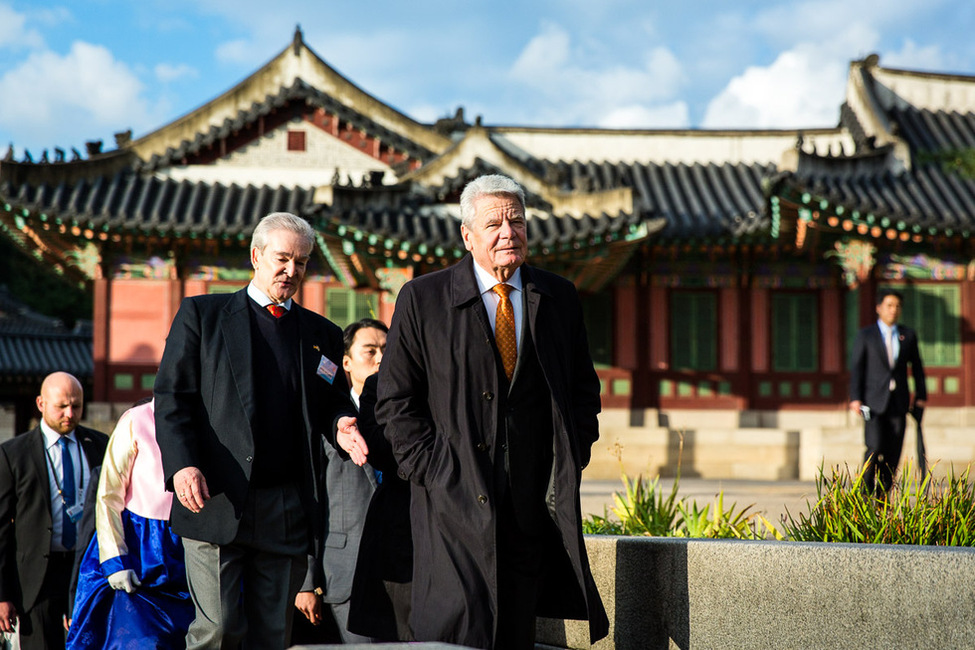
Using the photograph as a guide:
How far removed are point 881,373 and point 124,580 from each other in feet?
23.5

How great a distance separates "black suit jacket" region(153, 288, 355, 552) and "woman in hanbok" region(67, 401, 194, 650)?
37 centimetres

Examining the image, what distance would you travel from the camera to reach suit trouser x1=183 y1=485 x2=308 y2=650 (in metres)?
4.08

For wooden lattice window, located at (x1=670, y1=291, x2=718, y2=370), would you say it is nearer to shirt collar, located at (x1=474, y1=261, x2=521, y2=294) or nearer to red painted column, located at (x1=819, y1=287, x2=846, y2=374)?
red painted column, located at (x1=819, y1=287, x2=846, y2=374)

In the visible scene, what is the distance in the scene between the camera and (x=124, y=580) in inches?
170

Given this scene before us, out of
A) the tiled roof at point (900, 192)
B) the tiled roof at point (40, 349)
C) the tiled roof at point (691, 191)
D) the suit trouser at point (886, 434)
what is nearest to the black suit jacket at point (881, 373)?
the suit trouser at point (886, 434)

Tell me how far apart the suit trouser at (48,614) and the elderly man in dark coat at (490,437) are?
8.97 ft

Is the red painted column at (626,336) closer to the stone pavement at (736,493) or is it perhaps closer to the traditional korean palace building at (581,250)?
the traditional korean palace building at (581,250)

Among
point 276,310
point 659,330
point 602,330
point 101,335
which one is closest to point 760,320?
point 659,330

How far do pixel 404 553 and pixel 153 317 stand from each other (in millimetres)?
13098

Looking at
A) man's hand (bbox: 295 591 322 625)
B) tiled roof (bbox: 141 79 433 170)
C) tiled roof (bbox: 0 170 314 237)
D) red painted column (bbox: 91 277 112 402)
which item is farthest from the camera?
tiled roof (bbox: 141 79 433 170)

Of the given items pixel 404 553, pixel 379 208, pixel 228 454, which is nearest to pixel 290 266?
pixel 228 454

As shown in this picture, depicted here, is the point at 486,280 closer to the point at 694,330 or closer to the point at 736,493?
the point at 736,493

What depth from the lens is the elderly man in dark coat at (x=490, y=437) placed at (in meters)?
3.52

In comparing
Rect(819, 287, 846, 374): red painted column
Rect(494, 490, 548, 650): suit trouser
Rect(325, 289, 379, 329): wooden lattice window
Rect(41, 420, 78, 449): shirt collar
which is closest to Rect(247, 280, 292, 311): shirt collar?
Rect(494, 490, 548, 650): suit trouser
